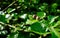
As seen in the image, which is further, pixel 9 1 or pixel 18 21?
pixel 9 1

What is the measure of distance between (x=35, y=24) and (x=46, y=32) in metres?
0.07

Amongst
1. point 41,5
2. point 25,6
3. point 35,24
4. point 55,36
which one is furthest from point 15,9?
point 55,36

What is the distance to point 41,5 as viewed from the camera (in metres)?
1.10

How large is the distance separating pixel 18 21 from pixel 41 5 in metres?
0.22

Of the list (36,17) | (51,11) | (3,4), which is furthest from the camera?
(3,4)

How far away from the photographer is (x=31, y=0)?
44.3 inches

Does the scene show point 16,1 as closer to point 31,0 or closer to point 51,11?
point 31,0

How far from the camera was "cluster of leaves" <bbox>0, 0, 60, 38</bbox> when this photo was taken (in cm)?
82

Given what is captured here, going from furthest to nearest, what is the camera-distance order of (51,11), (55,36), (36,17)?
1. (51,11)
2. (36,17)
3. (55,36)

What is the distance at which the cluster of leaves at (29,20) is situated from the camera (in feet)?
A: 2.68

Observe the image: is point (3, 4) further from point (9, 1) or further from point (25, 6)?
point (25, 6)

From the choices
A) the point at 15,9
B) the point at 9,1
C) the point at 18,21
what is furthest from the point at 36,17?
the point at 9,1

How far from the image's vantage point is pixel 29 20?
2.97 feet

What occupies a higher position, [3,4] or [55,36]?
[3,4]
